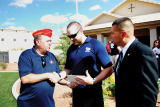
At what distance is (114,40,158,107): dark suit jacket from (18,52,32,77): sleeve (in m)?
1.50

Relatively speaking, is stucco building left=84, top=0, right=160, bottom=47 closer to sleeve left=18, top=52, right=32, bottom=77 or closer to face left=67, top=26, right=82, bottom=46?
face left=67, top=26, right=82, bottom=46

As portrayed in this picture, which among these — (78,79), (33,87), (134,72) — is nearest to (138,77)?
(134,72)

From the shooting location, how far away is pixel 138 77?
5.45ft

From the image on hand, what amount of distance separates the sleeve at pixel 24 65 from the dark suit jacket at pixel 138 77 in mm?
1502

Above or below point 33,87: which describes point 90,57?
above

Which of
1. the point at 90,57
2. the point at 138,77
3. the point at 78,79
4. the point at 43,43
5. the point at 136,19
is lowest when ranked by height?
the point at 78,79

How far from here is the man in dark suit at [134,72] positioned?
1604mm

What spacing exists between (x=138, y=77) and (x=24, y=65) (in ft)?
5.91

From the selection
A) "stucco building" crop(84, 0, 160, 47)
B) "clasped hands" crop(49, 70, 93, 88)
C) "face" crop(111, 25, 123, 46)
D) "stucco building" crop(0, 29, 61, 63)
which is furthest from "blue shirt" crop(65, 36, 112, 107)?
"stucco building" crop(0, 29, 61, 63)

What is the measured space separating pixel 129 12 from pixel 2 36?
4083 cm

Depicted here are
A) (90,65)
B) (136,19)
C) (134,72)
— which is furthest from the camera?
(136,19)

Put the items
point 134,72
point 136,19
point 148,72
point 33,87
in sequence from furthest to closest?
point 136,19, point 33,87, point 134,72, point 148,72

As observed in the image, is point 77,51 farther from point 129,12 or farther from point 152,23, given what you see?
point 129,12

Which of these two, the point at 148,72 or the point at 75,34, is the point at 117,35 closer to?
the point at 148,72
